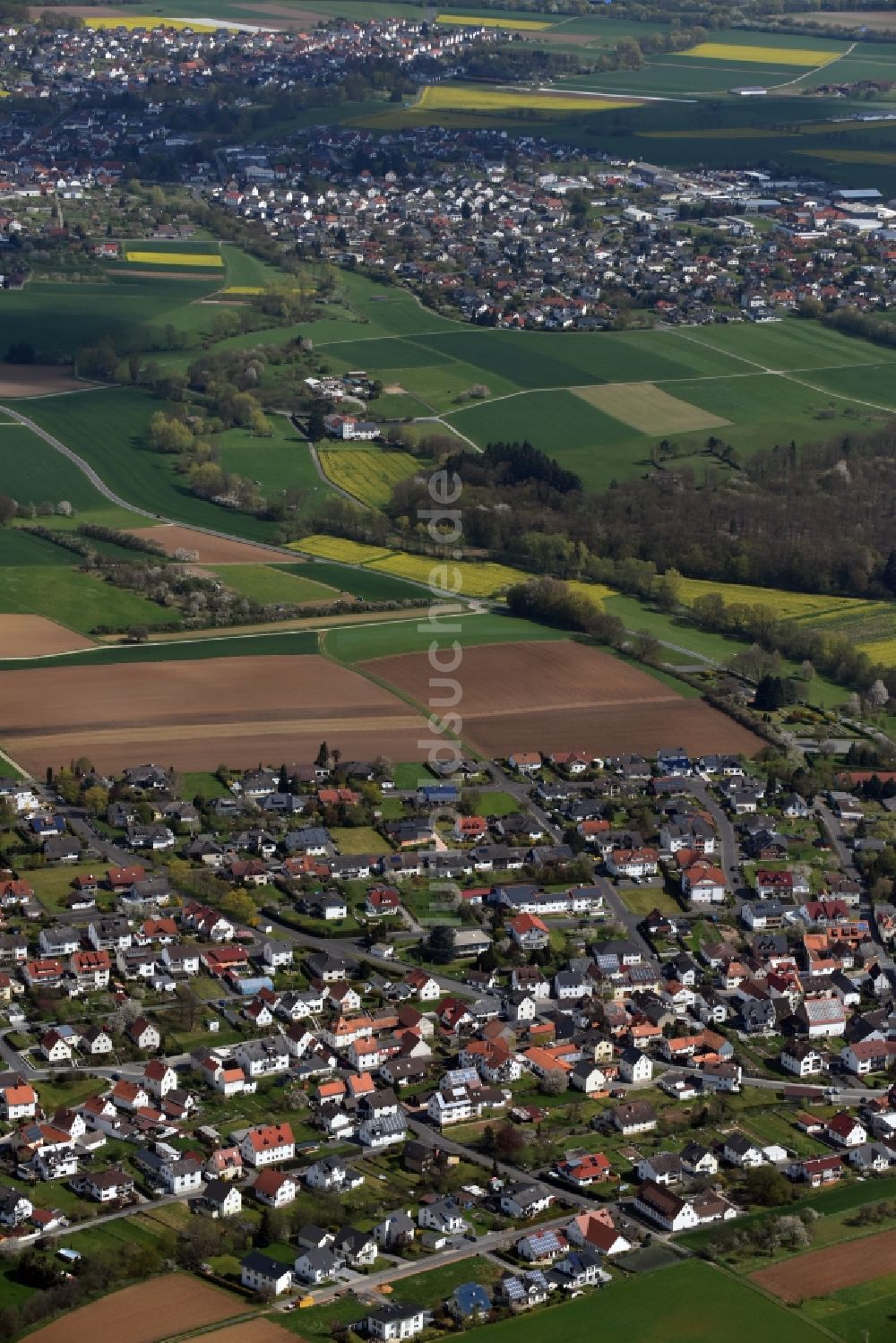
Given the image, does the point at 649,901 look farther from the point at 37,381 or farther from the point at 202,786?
the point at 37,381

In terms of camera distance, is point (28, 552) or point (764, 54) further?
point (764, 54)

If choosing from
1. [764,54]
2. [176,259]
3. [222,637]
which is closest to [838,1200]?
[222,637]

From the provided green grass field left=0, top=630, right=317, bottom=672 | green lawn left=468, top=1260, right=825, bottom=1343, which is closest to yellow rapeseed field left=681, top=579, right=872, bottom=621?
green grass field left=0, top=630, right=317, bottom=672

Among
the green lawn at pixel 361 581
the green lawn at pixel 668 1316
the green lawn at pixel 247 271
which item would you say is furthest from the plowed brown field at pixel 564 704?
the green lawn at pixel 247 271

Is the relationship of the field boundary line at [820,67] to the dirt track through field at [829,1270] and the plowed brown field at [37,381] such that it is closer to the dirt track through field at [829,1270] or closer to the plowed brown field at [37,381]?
the plowed brown field at [37,381]

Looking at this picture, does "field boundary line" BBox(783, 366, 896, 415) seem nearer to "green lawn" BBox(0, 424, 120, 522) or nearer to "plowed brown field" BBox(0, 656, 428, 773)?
"green lawn" BBox(0, 424, 120, 522)

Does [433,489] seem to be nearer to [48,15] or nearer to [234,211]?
[234,211]

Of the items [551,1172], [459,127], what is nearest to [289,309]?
[459,127]
